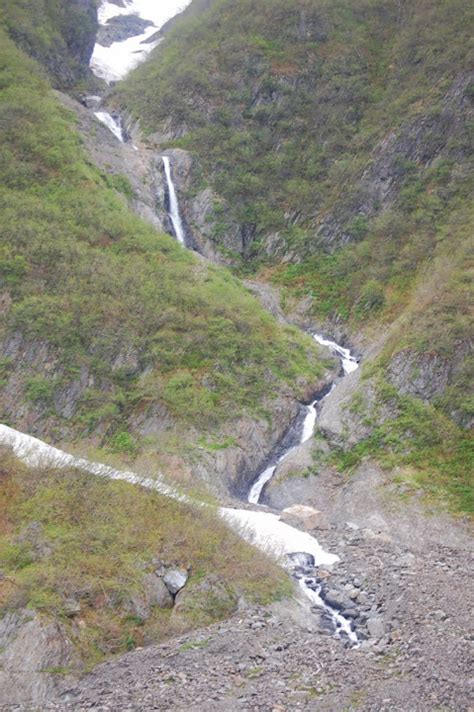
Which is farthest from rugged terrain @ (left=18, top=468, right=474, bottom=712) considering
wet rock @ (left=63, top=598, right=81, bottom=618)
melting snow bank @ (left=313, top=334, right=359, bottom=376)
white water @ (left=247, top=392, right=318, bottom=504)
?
melting snow bank @ (left=313, top=334, right=359, bottom=376)

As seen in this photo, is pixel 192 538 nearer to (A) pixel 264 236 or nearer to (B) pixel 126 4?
(A) pixel 264 236

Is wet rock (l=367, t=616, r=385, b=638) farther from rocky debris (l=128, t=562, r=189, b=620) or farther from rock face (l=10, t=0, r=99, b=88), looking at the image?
rock face (l=10, t=0, r=99, b=88)

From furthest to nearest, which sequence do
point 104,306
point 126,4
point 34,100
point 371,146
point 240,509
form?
point 126,4 → point 371,146 → point 34,100 → point 104,306 → point 240,509

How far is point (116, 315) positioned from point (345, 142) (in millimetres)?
27862

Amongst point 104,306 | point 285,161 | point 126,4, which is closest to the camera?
point 104,306

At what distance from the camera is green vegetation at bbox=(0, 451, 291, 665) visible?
1269 cm

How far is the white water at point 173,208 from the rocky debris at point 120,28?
6474 cm

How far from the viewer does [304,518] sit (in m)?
22.0

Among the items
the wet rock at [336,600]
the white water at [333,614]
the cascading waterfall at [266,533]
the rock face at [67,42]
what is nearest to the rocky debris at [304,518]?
the cascading waterfall at [266,533]

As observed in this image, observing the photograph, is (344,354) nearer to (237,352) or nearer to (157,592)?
(237,352)

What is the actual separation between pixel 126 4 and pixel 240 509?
12106 centimetres

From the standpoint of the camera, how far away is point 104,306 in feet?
93.2

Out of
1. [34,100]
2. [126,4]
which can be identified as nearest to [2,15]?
[34,100]

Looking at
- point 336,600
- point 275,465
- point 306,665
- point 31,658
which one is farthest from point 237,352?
point 31,658
